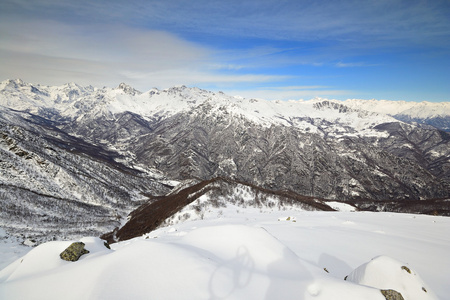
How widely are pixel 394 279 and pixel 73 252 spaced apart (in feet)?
58.4

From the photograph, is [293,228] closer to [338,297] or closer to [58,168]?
[338,297]

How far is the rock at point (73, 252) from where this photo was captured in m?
12.8

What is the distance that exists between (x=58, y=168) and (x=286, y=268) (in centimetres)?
16714

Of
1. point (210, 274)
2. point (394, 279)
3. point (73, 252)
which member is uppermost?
point (210, 274)

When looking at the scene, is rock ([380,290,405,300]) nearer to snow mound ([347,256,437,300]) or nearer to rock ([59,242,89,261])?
snow mound ([347,256,437,300])

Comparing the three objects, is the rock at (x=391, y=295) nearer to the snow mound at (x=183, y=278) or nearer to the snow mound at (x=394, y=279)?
the snow mound at (x=183, y=278)

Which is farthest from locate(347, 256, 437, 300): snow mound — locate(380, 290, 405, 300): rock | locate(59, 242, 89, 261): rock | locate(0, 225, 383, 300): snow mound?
locate(59, 242, 89, 261): rock

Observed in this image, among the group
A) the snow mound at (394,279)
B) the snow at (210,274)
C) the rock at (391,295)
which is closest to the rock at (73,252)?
the snow at (210,274)

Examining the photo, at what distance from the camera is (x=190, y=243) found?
1406 centimetres

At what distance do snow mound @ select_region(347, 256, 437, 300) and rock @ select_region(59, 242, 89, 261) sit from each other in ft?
53.7

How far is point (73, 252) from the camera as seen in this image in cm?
1311

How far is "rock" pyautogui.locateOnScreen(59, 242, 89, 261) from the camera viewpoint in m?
12.8

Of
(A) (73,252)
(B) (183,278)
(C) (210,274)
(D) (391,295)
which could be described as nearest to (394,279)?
(D) (391,295)

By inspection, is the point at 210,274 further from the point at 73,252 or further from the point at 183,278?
the point at 73,252
